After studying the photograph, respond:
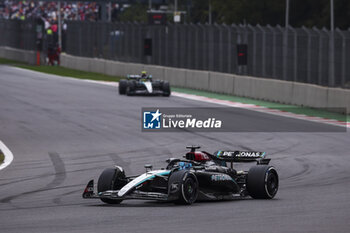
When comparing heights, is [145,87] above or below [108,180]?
below

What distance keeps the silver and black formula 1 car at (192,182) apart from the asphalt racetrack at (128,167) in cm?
18

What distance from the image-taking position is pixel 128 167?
677 inches

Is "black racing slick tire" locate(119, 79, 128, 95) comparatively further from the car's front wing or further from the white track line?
the car's front wing

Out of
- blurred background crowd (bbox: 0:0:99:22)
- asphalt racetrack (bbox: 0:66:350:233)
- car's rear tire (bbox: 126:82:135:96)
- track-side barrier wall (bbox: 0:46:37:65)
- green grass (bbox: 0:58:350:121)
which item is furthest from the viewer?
blurred background crowd (bbox: 0:0:99:22)

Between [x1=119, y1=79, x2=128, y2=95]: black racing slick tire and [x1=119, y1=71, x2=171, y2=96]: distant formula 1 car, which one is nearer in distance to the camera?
[x1=119, y1=71, x2=171, y2=96]: distant formula 1 car

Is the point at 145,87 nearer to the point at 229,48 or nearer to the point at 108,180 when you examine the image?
the point at 229,48

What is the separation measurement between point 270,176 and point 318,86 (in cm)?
1842

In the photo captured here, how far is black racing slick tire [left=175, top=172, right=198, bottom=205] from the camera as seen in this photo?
11820 millimetres

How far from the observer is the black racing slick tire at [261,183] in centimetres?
1272

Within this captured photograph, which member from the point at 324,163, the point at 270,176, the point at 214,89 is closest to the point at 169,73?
the point at 214,89

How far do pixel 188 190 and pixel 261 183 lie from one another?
1262mm

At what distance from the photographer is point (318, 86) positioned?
30.9 meters

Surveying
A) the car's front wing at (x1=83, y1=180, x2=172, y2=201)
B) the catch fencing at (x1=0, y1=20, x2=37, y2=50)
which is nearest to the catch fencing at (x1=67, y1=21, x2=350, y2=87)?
the catch fencing at (x1=0, y1=20, x2=37, y2=50)

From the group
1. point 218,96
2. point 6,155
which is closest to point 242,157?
point 6,155
